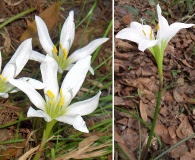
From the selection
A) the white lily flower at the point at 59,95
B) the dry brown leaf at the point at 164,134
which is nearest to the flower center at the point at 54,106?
the white lily flower at the point at 59,95

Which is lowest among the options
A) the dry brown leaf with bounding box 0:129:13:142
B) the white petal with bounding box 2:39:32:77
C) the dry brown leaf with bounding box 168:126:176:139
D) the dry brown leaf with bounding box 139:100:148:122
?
the dry brown leaf with bounding box 0:129:13:142

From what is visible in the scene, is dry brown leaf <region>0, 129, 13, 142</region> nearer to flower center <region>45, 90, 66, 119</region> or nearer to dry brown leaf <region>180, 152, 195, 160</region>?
flower center <region>45, 90, 66, 119</region>

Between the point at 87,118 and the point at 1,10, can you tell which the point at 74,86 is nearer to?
the point at 87,118

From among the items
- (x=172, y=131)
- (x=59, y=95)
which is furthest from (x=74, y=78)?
(x=172, y=131)

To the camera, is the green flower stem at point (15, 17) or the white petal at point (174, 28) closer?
the white petal at point (174, 28)

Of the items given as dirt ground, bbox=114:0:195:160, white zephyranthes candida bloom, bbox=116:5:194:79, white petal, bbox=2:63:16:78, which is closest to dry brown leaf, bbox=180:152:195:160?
dirt ground, bbox=114:0:195:160

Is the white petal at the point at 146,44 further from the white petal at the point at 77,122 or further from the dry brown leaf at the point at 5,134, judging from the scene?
the dry brown leaf at the point at 5,134

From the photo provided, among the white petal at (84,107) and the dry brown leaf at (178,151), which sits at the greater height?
the white petal at (84,107)

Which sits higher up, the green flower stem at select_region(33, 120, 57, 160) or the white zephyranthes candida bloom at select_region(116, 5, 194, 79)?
the white zephyranthes candida bloom at select_region(116, 5, 194, 79)
